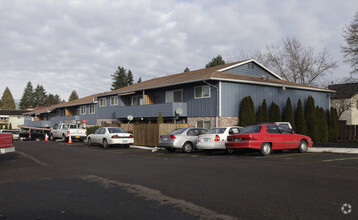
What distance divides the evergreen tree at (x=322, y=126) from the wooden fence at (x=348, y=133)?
250cm

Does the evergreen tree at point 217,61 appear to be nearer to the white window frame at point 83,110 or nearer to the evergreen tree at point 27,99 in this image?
the white window frame at point 83,110

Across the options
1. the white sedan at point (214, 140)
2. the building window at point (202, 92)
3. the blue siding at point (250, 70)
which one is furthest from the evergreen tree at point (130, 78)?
the white sedan at point (214, 140)

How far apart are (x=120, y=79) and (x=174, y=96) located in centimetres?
6373

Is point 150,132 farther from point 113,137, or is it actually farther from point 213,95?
point 213,95

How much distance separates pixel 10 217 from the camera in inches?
221

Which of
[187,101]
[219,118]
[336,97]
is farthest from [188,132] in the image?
[336,97]

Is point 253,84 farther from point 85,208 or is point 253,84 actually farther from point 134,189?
point 85,208

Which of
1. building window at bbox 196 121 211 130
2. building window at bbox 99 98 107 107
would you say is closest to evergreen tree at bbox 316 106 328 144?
building window at bbox 196 121 211 130

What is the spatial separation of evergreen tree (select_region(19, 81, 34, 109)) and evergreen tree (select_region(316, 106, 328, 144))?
114m

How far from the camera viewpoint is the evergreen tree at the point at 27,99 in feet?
407

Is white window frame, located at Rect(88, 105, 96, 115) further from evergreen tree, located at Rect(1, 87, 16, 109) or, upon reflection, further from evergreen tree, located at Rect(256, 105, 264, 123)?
evergreen tree, located at Rect(1, 87, 16, 109)

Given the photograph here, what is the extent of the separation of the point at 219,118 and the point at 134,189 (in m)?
19.1

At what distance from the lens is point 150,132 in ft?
84.1

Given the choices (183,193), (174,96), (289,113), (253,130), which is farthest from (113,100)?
(183,193)
